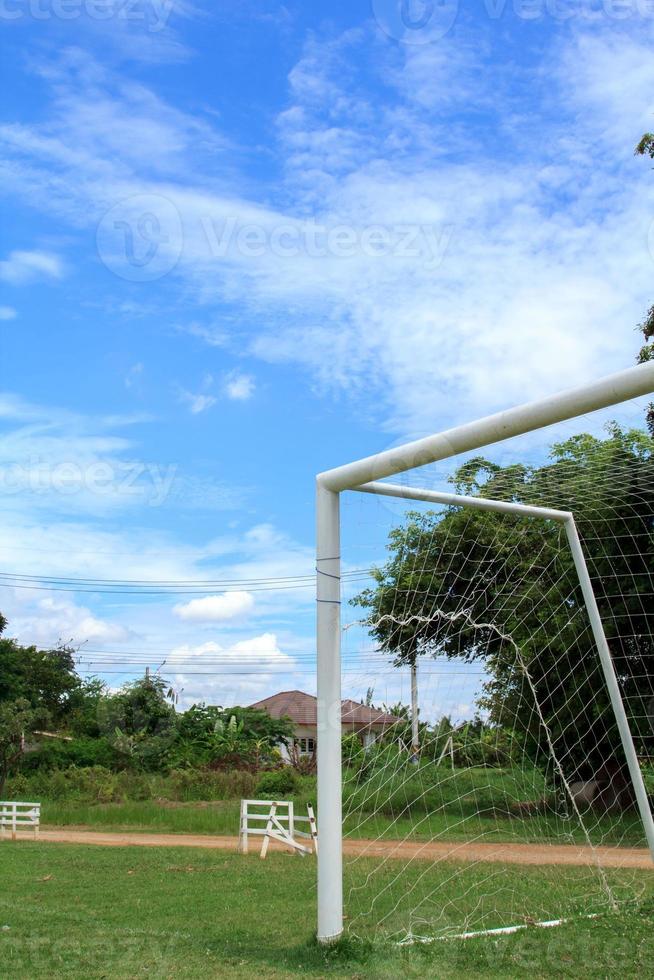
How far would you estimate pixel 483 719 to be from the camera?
7.54m

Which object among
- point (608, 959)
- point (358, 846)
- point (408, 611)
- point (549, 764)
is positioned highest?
point (408, 611)

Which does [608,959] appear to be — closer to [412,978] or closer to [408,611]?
[412,978]

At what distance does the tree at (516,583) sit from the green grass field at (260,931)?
4.72 ft

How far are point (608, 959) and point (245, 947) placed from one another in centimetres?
240

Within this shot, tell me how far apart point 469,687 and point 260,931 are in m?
2.44

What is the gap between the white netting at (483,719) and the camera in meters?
6.91

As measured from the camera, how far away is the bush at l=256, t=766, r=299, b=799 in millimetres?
23908

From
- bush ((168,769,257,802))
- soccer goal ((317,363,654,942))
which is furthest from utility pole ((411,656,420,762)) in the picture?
bush ((168,769,257,802))

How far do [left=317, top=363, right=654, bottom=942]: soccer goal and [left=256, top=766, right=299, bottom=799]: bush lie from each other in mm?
15564

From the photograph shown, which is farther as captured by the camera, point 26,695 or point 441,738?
point 26,695

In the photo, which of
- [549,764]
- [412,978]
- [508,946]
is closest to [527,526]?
[549,764]

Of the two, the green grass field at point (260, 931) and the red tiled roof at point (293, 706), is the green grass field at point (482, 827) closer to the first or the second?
the green grass field at point (260, 931)

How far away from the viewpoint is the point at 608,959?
19.0ft

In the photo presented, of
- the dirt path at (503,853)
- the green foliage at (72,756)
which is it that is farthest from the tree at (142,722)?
the dirt path at (503,853)
